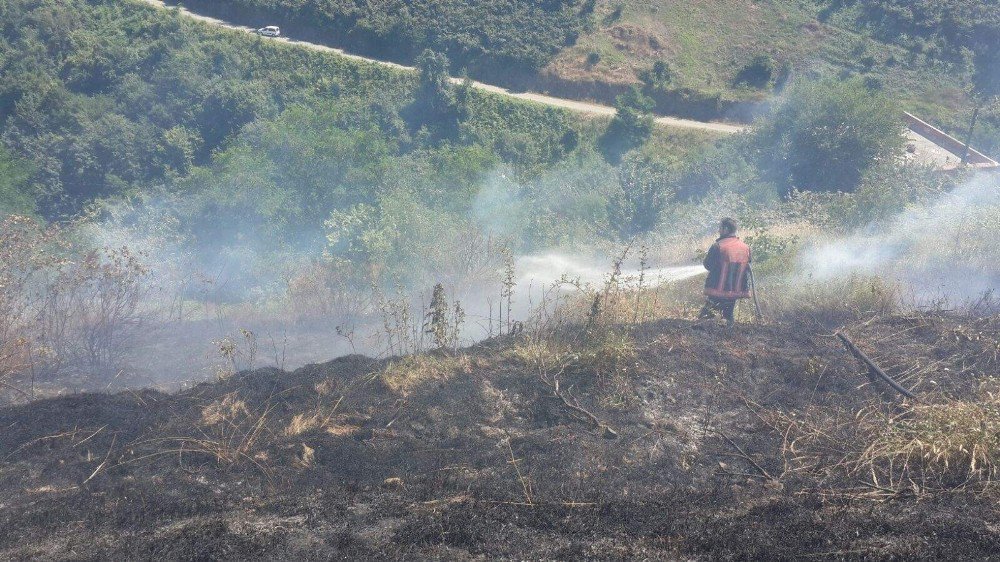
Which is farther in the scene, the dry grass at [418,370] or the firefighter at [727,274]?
the firefighter at [727,274]

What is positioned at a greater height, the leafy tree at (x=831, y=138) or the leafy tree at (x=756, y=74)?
the leafy tree at (x=756, y=74)

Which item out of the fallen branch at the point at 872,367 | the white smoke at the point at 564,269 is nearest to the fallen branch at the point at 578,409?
the fallen branch at the point at 872,367

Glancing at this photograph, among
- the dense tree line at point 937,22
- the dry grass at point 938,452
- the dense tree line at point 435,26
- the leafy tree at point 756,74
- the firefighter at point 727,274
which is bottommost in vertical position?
the dry grass at point 938,452

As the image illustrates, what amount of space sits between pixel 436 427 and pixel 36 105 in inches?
1011

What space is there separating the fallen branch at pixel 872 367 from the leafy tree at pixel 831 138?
16062mm

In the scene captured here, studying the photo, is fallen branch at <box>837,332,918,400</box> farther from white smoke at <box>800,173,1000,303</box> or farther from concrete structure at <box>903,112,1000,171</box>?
concrete structure at <box>903,112,1000,171</box>

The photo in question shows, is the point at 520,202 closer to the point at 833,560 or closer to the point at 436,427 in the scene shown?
the point at 436,427

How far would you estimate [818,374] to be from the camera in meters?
7.48

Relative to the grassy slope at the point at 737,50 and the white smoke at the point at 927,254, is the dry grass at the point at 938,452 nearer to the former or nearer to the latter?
the white smoke at the point at 927,254

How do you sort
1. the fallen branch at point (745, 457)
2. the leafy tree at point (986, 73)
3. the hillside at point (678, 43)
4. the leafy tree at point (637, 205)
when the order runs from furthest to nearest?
the leafy tree at point (986, 73) < the hillside at point (678, 43) < the leafy tree at point (637, 205) < the fallen branch at point (745, 457)

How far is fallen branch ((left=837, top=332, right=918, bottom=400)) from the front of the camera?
22.9ft

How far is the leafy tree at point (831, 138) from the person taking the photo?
22438 mm

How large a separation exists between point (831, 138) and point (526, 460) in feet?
68.1

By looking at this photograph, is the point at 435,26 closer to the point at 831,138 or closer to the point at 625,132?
the point at 625,132
